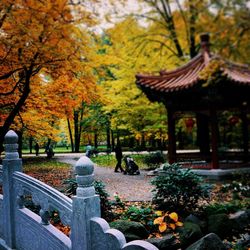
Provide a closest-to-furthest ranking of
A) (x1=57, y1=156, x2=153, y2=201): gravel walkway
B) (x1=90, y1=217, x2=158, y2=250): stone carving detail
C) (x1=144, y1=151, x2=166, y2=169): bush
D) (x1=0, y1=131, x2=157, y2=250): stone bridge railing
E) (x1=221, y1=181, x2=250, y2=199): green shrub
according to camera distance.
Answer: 1. (x1=90, y1=217, x2=158, y2=250): stone carving detail
2. (x1=0, y1=131, x2=157, y2=250): stone bridge railing
3. (x1=221, y1=181, x2=250, y2=199): green shrub
4. (x1=57, y1=156, x2=153, y2=201): gravel walkway
5. (x1=144, y1=151, x2=166, y2=169): bush

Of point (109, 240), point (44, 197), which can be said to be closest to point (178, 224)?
point (44, 197)

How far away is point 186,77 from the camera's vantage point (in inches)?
501

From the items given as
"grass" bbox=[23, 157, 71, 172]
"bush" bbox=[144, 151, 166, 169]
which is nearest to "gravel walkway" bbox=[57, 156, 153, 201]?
"bush" bbox=[144, 151, 166, 169]

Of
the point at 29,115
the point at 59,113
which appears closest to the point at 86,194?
the point at 59,113

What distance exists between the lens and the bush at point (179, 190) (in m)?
7.14

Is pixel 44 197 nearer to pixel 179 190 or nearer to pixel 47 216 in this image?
pixel 47 216

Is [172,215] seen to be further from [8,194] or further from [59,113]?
[59,113]

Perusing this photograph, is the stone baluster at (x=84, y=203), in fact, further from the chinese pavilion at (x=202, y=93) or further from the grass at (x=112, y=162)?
the grass at (x=112, y=162)

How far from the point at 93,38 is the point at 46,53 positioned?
5.29ft

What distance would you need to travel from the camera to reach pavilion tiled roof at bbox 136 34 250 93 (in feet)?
38.7

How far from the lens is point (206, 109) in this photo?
12.8 metres

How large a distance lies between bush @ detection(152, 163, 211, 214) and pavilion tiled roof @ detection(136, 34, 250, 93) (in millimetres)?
5046

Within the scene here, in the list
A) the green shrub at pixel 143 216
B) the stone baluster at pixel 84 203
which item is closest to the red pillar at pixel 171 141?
the green shrub at pixel 143 216

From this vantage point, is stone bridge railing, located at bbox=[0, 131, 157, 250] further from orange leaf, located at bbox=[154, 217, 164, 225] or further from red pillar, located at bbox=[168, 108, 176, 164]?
red pillar, located at bbox=[168, 108, 176, 164]
